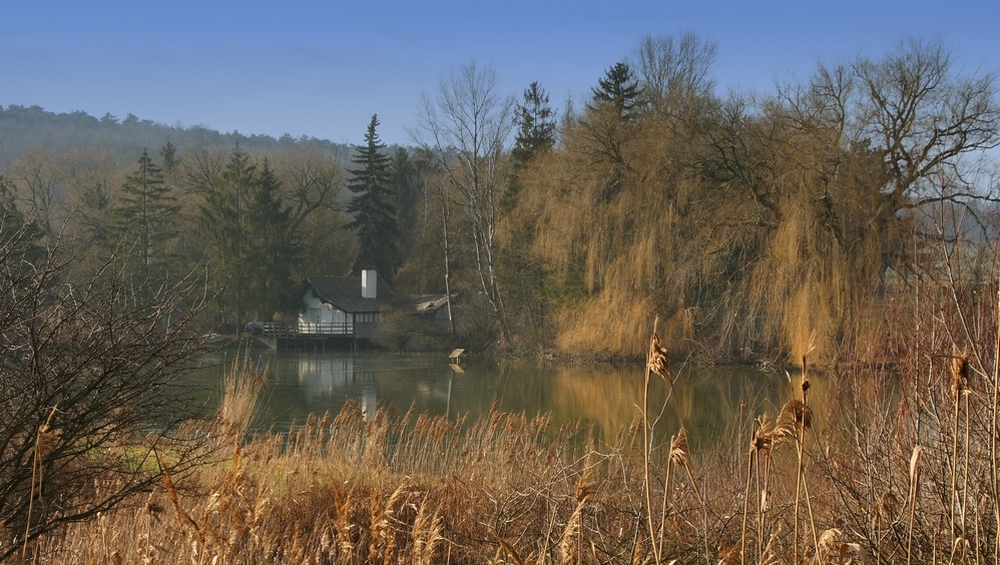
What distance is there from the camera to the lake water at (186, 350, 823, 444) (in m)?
17.6

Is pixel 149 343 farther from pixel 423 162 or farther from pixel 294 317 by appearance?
pixel 423 162

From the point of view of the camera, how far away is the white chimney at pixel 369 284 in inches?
1892

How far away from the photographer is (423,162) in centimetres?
5959

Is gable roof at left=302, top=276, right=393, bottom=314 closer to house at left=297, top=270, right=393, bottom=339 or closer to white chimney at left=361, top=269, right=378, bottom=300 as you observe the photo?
house at left=297, top=270, right=393, bottom=339

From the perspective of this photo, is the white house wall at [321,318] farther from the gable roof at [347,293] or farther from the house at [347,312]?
the gable roof at [347,293]

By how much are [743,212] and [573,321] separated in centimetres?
808

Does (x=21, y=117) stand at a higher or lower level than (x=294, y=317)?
higher

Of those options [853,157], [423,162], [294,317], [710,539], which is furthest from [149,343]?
[423,162]

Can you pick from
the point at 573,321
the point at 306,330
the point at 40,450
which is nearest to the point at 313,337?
the point at 306,330

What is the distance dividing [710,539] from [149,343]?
3459 mm

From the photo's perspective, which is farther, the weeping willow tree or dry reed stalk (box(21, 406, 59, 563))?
the weeping willow tree

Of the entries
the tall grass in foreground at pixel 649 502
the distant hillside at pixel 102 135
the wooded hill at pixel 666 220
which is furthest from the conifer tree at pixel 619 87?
A: the distant hillside at pixel 102 135

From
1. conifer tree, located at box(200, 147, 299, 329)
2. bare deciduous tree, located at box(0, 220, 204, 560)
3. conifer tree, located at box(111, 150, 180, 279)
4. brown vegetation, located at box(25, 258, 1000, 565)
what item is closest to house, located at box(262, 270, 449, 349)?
conifer tree, located at box(200, 147, 299, 329)

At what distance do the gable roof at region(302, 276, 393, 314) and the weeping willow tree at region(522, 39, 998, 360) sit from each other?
15538mm
